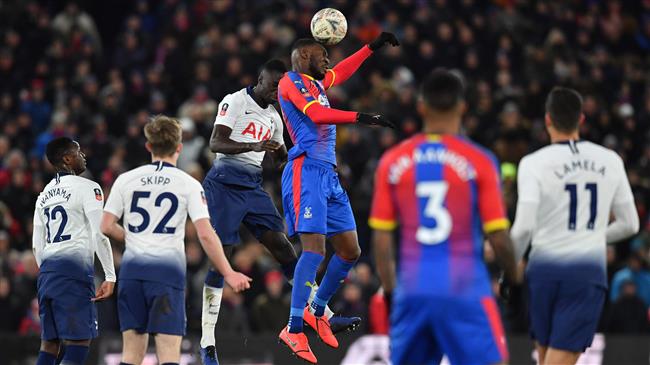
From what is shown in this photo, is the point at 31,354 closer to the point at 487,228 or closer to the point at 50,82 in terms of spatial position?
the point at 50,82

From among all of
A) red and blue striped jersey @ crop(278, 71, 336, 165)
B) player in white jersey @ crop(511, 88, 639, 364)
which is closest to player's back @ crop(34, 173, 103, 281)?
red and blue striped jersey @ crop(278, 71, 336, 165)

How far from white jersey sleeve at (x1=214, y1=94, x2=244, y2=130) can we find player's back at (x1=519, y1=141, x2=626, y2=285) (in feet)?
13.3

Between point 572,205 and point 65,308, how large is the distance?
4.97 metres

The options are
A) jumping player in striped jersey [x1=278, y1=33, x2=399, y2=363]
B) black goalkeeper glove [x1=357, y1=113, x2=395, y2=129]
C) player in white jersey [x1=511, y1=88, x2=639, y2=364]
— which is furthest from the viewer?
jumping player in striped jersey [x1=278, y1=33, x2=399, y2=363]

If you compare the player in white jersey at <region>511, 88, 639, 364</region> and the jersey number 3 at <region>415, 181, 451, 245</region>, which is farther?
the player in white jersey at <region>511, 88, 639, 364</region>

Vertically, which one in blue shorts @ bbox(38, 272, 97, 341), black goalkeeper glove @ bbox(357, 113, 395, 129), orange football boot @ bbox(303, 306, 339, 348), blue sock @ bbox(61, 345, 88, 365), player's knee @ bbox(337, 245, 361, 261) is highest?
black goalkeeper glove @ bbox(357, 113, 395, 129)

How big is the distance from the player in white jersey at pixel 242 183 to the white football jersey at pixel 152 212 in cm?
233

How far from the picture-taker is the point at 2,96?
23.4m

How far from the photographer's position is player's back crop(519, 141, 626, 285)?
9.52m

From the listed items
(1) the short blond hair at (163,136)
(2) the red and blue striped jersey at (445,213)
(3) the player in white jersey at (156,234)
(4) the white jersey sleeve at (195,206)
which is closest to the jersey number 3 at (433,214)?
(2) the red and blue striped jersey at (445,213)

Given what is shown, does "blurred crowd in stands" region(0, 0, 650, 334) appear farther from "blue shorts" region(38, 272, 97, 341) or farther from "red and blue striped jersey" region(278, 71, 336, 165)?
"blue shorts" region(38, 272, 97, 341)

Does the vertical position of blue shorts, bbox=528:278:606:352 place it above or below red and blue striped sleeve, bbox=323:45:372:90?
below

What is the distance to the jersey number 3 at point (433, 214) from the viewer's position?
786 cm

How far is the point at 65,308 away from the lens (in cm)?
1140
